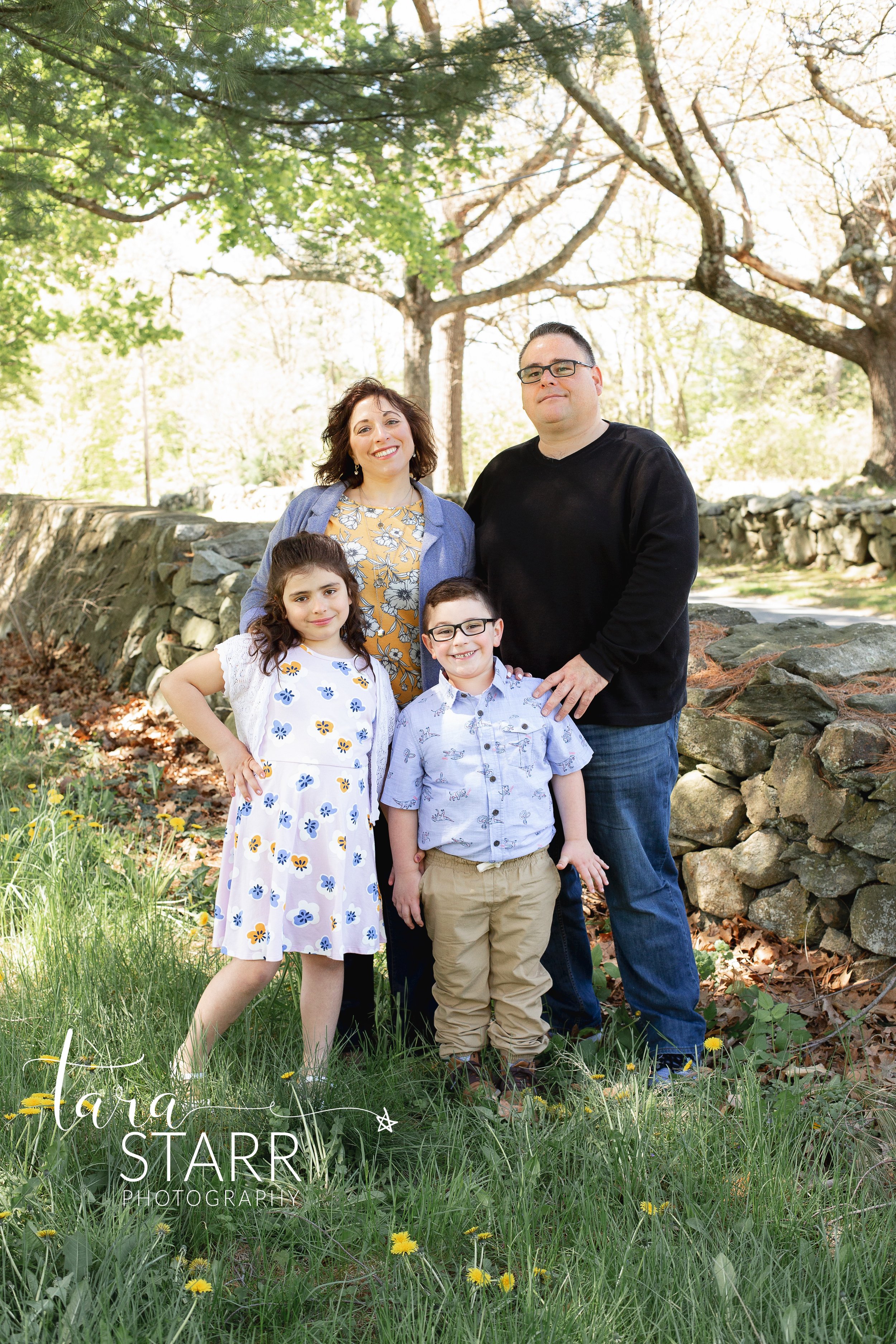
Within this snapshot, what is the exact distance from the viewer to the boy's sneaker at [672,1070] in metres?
2.74

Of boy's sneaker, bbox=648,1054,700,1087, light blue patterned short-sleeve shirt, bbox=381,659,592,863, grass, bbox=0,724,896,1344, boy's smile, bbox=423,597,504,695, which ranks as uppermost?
boy's smile, bbox=423,597,504,695

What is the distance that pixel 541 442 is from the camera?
297 centimetres

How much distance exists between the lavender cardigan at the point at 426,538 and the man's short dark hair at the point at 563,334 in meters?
0.48

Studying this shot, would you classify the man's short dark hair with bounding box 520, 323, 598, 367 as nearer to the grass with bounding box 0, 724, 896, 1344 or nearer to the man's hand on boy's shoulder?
the man's hand on boy's shoulder

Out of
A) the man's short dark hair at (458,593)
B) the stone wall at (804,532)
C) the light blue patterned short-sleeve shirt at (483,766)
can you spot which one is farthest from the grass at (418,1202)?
the stone wall at (804,532)

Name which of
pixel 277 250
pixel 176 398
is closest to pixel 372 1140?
pixel 277 250

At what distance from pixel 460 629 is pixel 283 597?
1.55ft

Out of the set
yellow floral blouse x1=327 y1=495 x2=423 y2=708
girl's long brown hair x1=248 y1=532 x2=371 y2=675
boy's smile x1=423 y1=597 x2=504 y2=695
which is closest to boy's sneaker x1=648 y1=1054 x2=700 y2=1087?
boy's smile x1=423 y1=597 x2=504 y2=695

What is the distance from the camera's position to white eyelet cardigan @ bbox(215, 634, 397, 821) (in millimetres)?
2736

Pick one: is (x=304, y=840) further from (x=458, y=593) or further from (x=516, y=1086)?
(x=516, y=1086)

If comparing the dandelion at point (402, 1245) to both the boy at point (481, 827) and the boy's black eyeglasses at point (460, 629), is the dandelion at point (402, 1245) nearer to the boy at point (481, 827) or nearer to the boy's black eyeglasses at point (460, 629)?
the boy at point (481, 827)

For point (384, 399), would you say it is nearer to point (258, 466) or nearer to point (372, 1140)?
point (372, 1140)

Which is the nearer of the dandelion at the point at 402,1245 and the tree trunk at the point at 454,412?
the dandelion at the point at 402,1245

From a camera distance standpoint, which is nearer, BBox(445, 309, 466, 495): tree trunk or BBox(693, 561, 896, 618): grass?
BBox(693, 561, 896, 618): grass
